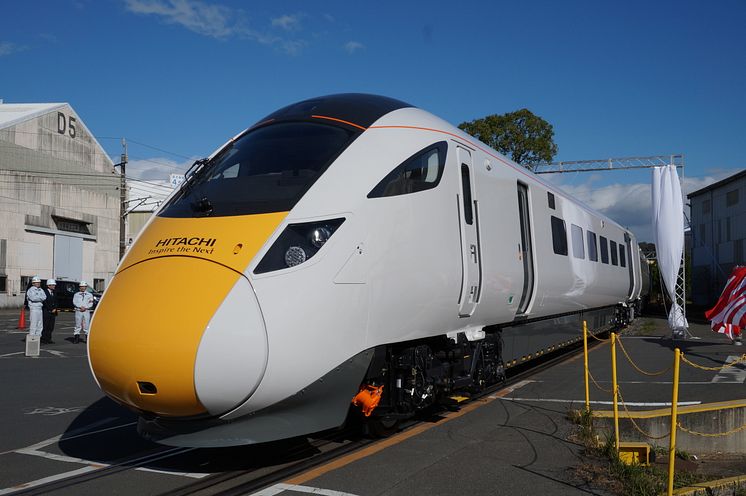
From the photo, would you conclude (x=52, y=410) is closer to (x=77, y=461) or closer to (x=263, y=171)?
(x=77, y=461)

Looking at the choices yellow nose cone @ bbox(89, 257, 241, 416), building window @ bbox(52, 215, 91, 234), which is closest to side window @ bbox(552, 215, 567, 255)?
yellow nose cone @ bbox(89, 257, 241, 416)

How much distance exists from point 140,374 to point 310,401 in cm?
130

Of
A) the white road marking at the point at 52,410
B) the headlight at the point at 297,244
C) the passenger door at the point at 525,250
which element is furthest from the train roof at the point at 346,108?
the white road marking at the point at 52,410

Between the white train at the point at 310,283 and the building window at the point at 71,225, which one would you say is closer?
the white train at the point at 310,283

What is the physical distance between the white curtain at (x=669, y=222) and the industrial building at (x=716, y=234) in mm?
18764

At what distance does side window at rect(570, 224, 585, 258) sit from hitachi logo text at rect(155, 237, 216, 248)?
8.62m

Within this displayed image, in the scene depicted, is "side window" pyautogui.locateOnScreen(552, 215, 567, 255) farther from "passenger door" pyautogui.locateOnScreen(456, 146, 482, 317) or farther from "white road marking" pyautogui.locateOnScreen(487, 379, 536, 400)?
"passenger door" pyautogui.locateOnScreen(456, 146, 482, 317)

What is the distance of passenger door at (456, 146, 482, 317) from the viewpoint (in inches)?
283

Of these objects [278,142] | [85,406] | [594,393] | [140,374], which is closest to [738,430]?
[594,393]

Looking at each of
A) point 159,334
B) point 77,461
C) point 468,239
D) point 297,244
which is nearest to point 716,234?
point 468,239

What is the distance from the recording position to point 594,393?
10188 mm

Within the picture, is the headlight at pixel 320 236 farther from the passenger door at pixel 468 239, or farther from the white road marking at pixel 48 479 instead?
the white road marking at pixel 48 479

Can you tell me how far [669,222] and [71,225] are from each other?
36.5 meters

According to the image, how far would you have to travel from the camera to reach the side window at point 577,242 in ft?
41.3
